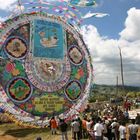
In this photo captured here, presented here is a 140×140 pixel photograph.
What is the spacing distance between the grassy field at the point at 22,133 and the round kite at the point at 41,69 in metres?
0.62

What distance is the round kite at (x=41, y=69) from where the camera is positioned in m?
27.1

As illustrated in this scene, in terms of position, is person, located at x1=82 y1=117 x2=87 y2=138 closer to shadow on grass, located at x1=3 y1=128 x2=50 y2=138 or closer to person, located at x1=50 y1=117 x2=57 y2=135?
person, located at x1=50 y1=117 x2=57 y2=135

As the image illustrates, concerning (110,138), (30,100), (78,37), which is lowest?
(110,138)

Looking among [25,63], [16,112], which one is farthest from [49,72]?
[16,112]

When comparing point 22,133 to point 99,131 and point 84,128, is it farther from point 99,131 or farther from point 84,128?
point 99,131

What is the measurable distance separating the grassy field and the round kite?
0.62 metres

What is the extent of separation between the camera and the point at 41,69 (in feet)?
94.4

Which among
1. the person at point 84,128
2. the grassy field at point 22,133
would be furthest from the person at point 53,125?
the person at point 84,128

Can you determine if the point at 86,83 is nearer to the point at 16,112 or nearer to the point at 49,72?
the point at 49,72

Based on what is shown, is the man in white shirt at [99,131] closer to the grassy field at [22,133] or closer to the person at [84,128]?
the person at [84,128]

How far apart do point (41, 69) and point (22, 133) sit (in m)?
5.04

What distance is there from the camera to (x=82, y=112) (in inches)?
1234

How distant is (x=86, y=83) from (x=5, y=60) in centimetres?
803

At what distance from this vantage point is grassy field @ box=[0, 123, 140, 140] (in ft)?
84.2
